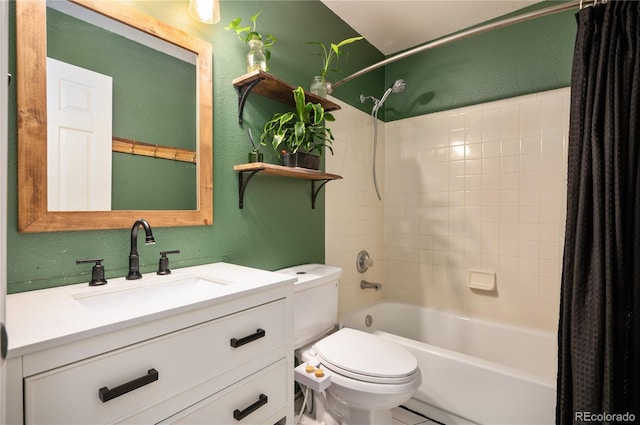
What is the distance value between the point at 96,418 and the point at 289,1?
205cm

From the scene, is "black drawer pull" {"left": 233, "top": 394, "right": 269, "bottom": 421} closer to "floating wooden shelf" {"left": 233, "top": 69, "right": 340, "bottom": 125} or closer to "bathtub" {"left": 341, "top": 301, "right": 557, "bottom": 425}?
"bathtub" {"left": 341, "top": 301, "right": 557, "bottom": 425}

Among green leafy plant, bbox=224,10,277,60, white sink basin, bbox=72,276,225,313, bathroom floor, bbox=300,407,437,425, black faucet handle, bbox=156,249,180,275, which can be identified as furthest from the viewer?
bathroom floor, bbox=300,407,437,425

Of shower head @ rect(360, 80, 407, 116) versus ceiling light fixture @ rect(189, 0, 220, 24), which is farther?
shower head @ rect(360, 80, 407, 116)

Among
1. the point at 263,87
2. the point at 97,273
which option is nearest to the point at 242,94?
the point at 263,87

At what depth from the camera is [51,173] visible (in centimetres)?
96

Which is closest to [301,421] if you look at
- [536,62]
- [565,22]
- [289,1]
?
[289,1]

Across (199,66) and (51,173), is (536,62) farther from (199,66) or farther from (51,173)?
(51,173)

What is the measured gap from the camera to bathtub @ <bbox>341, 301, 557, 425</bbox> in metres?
1.41

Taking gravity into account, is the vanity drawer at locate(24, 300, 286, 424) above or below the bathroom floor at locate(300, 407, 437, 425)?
above

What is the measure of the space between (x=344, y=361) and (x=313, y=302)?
12.3 inches

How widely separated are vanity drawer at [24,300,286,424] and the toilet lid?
1.44 ft

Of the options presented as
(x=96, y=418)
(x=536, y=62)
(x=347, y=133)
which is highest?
(x=536, y=62)

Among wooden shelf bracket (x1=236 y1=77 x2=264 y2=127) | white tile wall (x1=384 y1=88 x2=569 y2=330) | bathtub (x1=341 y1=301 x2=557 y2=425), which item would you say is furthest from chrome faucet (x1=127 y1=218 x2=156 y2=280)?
white tile wall (x1=384 y1=88 x2=569 y2=330)

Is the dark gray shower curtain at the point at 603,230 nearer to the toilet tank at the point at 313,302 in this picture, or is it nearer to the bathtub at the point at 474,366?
the bathtub at the point at 474,366
